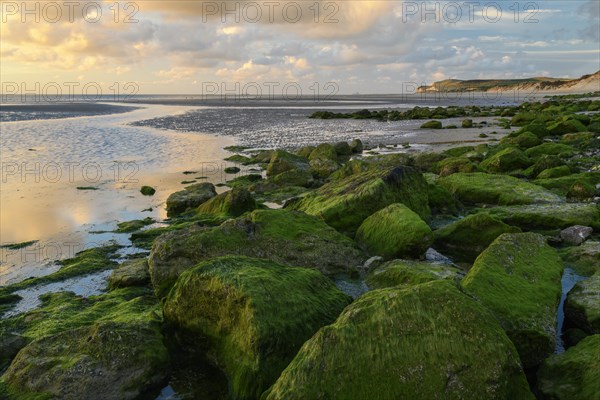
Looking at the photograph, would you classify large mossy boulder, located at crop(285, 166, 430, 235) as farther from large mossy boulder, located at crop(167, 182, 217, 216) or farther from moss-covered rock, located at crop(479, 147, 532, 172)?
moss-covered rock, located at crop(479, 147, 532, 172)

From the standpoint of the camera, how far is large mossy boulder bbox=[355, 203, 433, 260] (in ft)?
28.7

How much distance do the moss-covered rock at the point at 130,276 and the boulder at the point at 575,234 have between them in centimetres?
806

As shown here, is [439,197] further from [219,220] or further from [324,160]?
[324,160]

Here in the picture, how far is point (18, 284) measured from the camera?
912 centimetres

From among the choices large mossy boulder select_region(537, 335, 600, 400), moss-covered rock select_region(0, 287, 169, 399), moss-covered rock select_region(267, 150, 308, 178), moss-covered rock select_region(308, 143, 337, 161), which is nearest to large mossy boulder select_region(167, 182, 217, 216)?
moss-covered rock select_region(267, 150, 308, 178)

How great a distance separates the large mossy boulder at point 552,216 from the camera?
33.6 ft

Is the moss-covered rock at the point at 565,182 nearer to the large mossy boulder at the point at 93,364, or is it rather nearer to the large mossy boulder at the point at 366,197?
the large mossy boulder at the point at 366,197

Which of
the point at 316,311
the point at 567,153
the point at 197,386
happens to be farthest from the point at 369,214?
the point at 567,153

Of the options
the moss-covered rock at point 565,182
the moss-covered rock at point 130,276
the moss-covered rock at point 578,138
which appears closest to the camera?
the moss-covered rock at point 130,276

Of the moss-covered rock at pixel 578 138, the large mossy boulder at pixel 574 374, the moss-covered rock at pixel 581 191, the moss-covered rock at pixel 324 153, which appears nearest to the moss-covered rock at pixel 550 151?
the moss-covered rock at pixel 578 138

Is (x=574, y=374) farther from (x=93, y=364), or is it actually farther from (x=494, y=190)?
(x=494, y=190)

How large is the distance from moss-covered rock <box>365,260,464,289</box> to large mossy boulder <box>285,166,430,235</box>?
8.39 feet

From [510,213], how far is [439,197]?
1.94m

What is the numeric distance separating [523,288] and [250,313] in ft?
11.7
